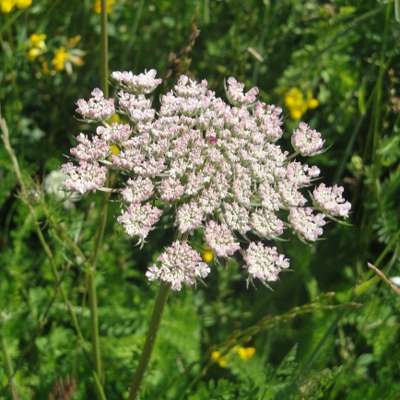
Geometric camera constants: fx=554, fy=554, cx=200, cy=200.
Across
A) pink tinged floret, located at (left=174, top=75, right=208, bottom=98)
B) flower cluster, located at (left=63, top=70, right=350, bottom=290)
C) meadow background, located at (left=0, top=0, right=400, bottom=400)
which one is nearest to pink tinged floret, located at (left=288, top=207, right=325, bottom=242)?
flower cluster, located at (left=63, top=70, right=350, bottom=290)

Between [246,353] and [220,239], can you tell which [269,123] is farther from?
[246,353]

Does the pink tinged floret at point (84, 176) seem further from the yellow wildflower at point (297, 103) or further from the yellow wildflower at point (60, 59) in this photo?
the yellow wildflower at point (297, 103)

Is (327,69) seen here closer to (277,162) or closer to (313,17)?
(313,17)

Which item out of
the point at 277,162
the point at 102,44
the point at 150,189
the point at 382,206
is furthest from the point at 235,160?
the point at 382,206

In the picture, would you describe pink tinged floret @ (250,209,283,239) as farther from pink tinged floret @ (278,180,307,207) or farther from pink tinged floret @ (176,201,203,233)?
pink tinged floret @ (176,201,203,233)

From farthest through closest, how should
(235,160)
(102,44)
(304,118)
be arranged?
(304,118) → (102,44) → (235,160)
